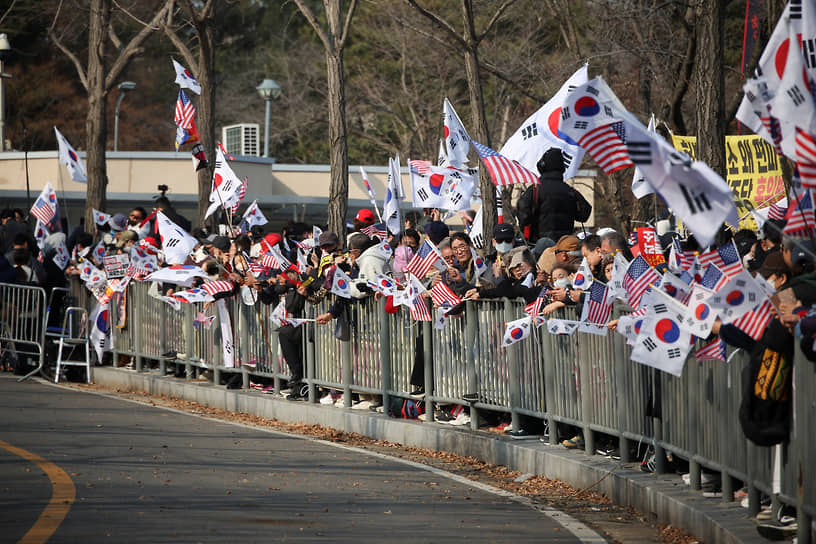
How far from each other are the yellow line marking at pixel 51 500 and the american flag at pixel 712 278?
4309 mm

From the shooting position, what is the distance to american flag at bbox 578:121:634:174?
7.74m

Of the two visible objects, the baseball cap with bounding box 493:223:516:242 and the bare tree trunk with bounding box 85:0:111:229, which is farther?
the bare tree trunk with bounding box 85:0:111:229

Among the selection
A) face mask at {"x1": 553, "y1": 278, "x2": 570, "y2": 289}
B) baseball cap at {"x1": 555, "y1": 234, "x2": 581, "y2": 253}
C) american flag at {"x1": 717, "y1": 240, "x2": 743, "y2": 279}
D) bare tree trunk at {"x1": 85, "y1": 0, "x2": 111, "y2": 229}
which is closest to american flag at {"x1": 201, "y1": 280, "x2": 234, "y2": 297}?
baseball cap at {"x1": 555, "y1": 234, "x2": 581, "y2": 253}

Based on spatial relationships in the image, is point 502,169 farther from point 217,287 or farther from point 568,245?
point 217,287

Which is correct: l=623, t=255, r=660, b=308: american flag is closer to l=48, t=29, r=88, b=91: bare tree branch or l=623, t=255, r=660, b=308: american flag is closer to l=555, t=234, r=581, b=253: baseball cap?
l=555, t=234, r=581, b=253: baseball cap

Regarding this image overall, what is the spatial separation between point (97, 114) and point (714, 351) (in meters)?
20.7

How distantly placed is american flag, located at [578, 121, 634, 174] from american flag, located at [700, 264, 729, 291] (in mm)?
884

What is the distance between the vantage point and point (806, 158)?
6.82m

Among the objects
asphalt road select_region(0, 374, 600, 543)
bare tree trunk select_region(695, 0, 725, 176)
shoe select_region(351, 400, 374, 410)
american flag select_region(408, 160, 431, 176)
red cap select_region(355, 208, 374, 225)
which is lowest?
asphalt road select_region(0, 374, 600, 543)

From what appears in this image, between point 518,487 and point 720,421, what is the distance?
2.65 m

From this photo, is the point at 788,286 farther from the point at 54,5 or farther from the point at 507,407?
the point at 54,5

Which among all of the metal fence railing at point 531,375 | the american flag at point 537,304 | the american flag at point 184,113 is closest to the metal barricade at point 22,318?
the metal fence railing at point 531,375

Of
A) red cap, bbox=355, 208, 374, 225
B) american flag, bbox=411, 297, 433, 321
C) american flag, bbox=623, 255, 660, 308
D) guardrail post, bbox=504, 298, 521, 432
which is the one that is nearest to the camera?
american flag, bbox=623, 255, 660, 308

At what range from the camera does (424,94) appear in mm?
44906
